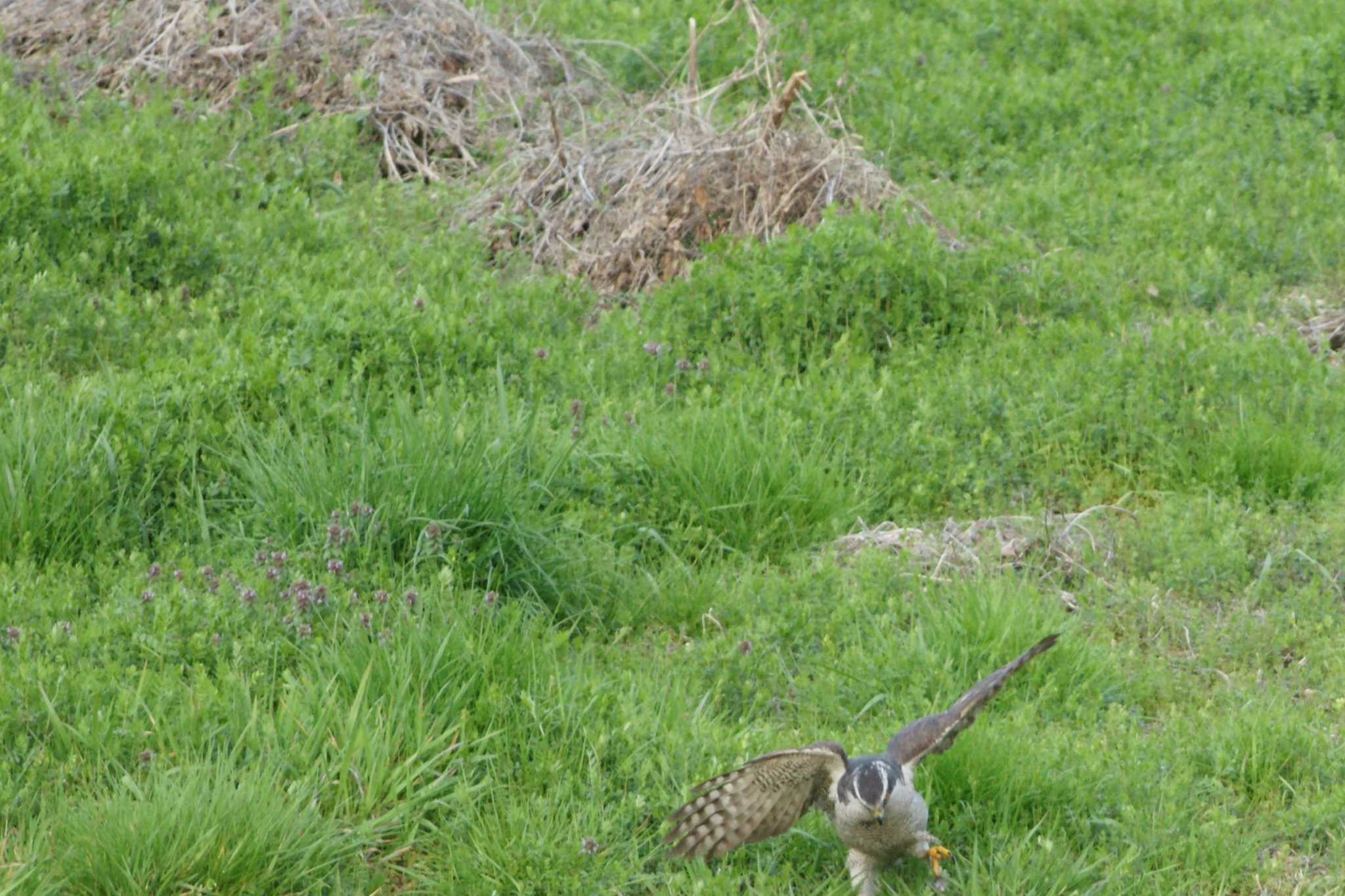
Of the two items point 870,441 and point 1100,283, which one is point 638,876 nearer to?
point 870,441

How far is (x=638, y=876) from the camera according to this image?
4590mm

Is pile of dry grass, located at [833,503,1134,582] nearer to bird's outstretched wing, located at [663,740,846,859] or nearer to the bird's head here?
bird's outstretched wing, located at [663,740,846,859]

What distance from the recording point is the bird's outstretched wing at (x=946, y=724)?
4.53 metres

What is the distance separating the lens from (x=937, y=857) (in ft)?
14.9

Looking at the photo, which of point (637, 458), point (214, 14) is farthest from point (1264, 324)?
point (214, 14)

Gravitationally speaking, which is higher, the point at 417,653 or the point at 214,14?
the point at 214,14

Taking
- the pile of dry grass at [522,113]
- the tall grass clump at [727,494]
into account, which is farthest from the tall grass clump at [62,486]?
the pile of dry grass at [522,113]

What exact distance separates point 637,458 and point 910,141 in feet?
15.1

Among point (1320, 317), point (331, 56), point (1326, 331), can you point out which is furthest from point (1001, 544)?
point (331, 56)

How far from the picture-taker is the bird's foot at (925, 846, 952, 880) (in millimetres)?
4480

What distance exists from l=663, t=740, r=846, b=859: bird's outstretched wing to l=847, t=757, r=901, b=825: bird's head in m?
0.13

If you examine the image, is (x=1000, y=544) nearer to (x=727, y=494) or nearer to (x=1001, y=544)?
(x=1001, y=544)

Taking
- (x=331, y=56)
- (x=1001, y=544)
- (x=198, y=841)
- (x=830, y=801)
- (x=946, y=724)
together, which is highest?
(x=331, y=56)

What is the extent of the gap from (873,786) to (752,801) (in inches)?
17.1
